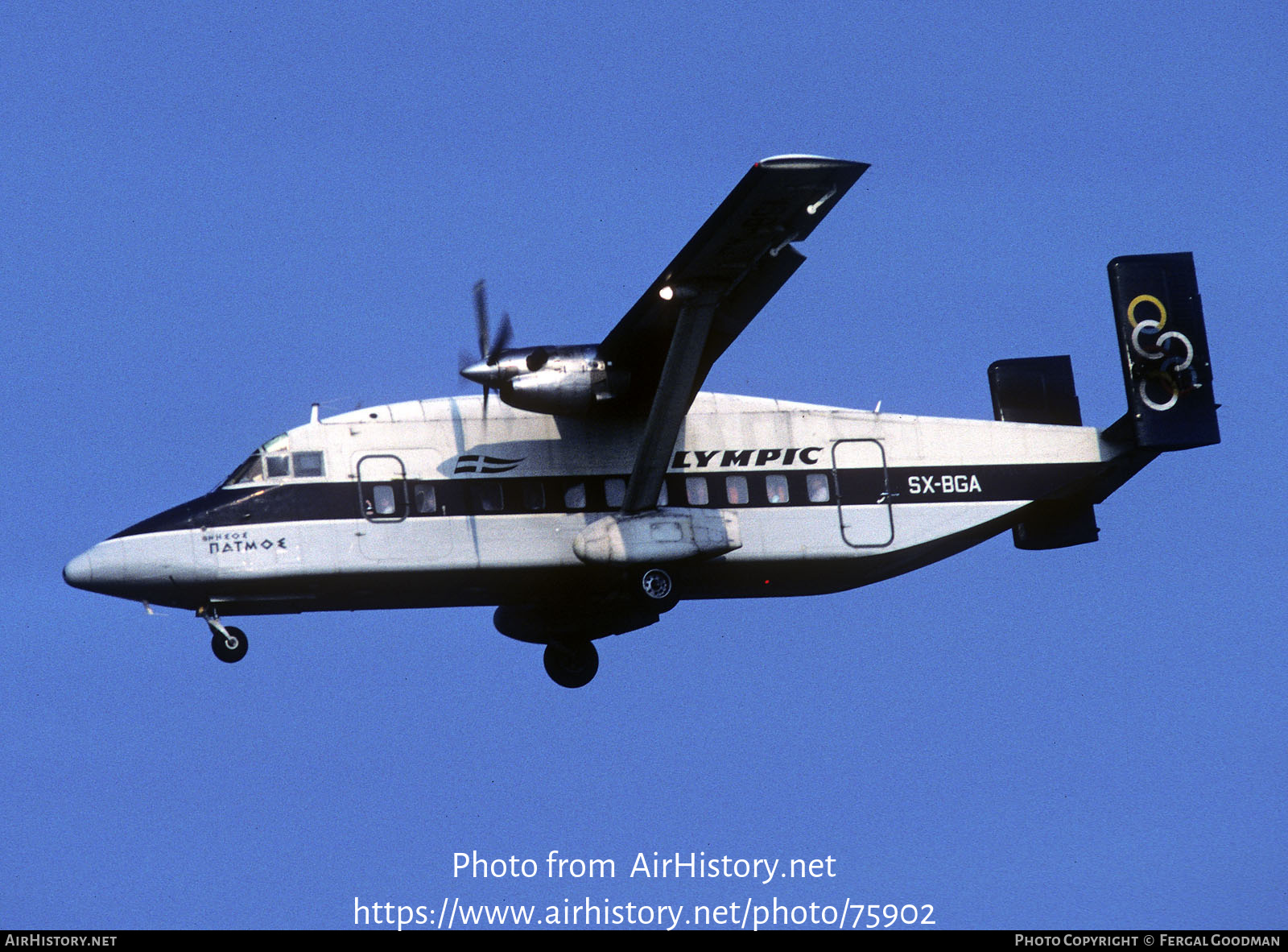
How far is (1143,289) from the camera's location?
95.9 ft

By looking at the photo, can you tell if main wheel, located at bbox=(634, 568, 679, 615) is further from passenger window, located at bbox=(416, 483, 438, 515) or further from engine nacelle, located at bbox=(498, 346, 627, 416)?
passenger window, located at bbox=(416, 483, 438, 515)

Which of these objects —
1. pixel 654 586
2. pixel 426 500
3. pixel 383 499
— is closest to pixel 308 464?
pixel 383 499

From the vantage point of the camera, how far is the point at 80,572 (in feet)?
90.2

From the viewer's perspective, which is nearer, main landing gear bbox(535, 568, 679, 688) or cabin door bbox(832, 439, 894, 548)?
cabin door bbox(832, 439, 894, 548)

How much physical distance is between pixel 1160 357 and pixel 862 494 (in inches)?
166

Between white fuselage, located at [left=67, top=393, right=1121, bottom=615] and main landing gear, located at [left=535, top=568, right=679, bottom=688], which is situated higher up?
white fuselage, located at [left=67, top=393, right=1121, bottom=615]

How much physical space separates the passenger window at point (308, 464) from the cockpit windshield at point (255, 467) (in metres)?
0.22

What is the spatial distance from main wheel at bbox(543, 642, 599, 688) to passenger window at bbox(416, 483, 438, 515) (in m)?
2.81

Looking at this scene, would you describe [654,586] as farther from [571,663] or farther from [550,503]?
[571,663]

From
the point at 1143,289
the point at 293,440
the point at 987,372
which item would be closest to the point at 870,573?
the point at 987,372

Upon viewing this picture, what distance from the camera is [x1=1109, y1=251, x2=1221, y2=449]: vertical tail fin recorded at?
28953 millimetres

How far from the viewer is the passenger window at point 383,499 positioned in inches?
1090

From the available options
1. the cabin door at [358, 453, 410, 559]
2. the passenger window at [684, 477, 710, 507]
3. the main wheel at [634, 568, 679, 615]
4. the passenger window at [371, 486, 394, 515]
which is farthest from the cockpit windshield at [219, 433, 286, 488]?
the passenger window at [684, 477, 710, 507]
